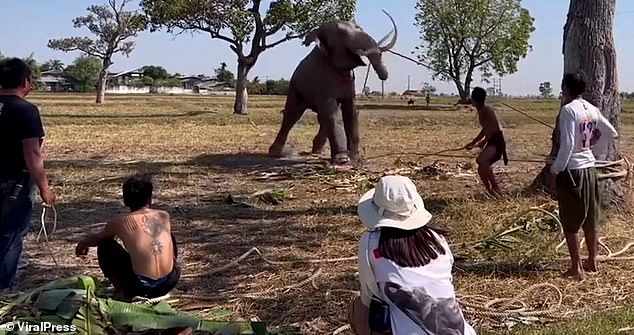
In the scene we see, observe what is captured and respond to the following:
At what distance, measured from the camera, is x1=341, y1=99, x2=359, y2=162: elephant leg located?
13078 millimetres

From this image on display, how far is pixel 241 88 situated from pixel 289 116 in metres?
20.0

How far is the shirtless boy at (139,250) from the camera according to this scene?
4602 mm

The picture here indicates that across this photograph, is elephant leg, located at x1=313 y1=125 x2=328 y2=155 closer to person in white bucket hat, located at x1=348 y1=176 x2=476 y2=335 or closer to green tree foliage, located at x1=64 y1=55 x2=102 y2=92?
person in white bucket hat, located at x1=348 y1=176 x2=476 y2=335

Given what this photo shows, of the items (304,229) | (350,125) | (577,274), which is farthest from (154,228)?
(350,125)

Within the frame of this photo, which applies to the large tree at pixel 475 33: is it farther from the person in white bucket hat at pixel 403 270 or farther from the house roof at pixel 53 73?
the house roof at pixel 53 73

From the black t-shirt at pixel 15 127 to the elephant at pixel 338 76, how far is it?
7440 mm

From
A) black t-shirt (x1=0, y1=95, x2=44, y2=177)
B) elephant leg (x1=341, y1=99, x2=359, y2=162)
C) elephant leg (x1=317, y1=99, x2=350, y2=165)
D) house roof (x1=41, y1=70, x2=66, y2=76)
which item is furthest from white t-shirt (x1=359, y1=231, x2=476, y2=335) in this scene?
house roof (x1=41, y1=70, x2=66, y2=76)

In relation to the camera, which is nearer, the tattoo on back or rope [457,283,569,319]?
the tattoo on back

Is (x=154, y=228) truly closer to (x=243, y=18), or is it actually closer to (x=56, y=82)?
(x=243, y=18)

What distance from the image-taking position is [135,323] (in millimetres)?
4219

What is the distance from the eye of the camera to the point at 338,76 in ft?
42.4

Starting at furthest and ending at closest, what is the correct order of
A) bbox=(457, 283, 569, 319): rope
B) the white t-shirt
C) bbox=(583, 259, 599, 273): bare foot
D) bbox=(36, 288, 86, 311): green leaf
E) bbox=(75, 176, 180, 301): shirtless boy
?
bbox=(583, 259, 599, 273): bare foot → bbox=(457, 283, 569, 319): rope → bbox=(75, 176, 180, 301): shirtless boy → bbox=(36, 288, 86, 311): green leaf → the white t-shirt

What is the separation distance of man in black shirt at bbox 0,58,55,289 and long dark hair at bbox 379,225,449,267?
2.83 meters

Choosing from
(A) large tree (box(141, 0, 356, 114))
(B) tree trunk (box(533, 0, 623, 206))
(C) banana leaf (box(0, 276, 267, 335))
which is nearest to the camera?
(C) banana leaf (box(0, 276, 267, 335))
